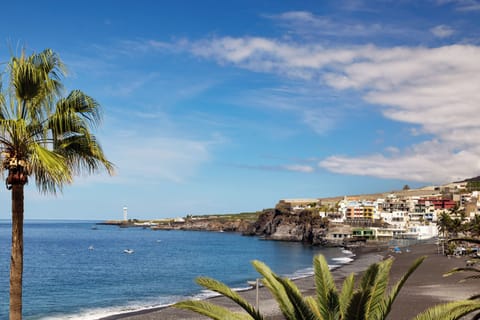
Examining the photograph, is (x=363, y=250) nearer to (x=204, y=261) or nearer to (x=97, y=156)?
(x=204, y=261)

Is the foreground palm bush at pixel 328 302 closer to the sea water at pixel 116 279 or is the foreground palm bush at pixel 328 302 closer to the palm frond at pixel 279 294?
the palm frond at pixel 279 294

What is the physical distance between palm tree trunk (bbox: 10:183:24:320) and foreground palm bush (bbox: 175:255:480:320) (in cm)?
282

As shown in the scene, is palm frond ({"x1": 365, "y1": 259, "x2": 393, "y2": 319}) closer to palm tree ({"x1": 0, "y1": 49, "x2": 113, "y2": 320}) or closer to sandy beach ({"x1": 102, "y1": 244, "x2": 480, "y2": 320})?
palm tree ({"x1": 0, "y1": 49, "x2": 113, "y2": 320})

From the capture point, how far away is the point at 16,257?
29.0 ft

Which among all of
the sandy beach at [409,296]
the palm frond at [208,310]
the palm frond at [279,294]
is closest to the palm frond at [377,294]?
the palm frond at [279,294]

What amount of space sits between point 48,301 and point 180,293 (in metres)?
15.2

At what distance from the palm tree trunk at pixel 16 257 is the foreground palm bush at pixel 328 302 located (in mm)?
2822

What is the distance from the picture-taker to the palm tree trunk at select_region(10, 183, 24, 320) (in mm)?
8672

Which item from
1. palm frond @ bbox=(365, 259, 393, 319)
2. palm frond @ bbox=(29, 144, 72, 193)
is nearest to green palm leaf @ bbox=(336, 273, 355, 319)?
palm frond @ bbox=(365, 259, 393, 319)

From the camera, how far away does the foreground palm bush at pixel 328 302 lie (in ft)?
31.8

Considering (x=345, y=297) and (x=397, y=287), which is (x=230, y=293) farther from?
(x=397, y=287)

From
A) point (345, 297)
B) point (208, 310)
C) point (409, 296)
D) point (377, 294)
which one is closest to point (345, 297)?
point (345, 297)

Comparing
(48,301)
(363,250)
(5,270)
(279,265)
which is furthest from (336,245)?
(48,301)

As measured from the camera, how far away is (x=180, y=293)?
61.1 m
